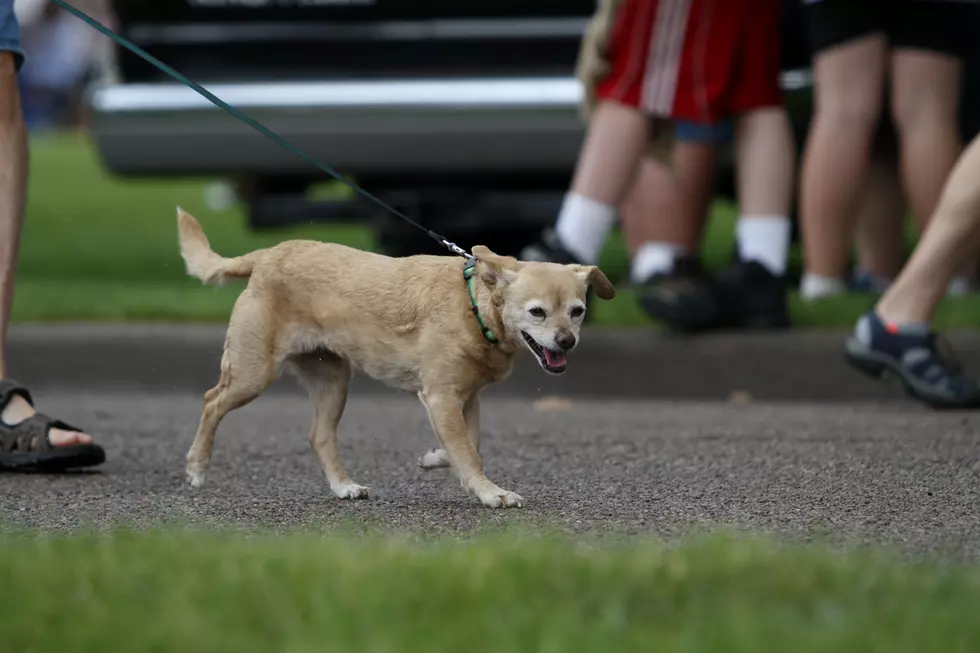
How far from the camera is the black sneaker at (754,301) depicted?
6.34 metres

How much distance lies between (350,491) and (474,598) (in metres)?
1.45

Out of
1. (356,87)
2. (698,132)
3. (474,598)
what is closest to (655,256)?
(698,132)

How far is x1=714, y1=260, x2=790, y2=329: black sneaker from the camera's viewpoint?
6344 mm

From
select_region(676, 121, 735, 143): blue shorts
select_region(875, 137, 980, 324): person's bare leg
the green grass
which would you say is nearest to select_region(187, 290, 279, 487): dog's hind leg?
the green grass

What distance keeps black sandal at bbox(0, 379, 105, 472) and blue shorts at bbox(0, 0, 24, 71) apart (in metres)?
1.00

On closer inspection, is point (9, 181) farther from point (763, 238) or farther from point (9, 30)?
point (763, 238)

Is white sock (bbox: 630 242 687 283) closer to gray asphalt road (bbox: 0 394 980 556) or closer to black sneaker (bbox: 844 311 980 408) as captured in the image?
gray asphalt road (bbox: 0 394 980 556)

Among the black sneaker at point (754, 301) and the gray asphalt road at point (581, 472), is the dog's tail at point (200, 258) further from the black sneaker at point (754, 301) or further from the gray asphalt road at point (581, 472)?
the black sneaker at point (754, 301)

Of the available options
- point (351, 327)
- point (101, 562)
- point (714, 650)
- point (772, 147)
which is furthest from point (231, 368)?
point (772, 147)

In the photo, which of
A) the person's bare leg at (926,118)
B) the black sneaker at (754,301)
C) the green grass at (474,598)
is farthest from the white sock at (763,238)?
the green grass at (474,598)

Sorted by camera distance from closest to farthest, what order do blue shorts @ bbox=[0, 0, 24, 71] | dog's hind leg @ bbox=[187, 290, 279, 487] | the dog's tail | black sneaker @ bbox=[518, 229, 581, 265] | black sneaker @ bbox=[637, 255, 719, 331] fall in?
dog's hind leg @ bbox=[187, 290, 279, 487] → the dog's tail → blue shorts @ bbox=[0, 0, 24, 71] → black sneaker @ bbox=[518, 229, 581, 265] → black sneaker @ bbox=[637, 255, 719, 331]

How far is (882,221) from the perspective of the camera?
767cm

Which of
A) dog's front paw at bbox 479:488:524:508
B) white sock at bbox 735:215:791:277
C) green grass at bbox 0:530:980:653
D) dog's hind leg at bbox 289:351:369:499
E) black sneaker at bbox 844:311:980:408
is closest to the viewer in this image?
green grass at bbox 0:530:980:653

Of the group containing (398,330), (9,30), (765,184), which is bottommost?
(765,184)
